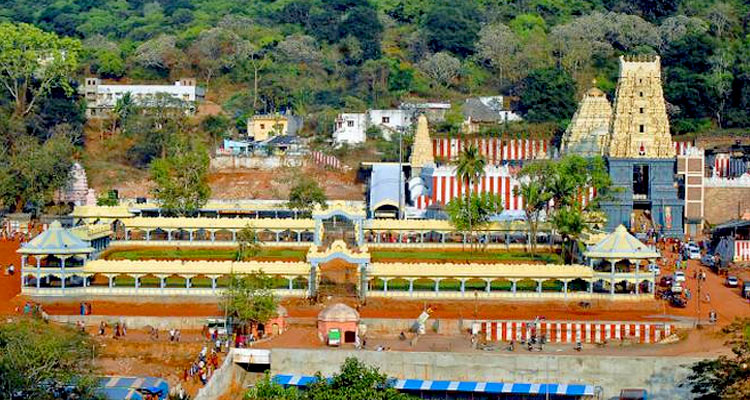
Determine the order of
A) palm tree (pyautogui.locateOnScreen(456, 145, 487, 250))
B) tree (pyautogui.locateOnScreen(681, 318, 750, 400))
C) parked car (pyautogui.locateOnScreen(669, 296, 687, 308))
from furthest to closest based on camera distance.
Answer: palm tree (pyautogui.locateOnScreen(456, 145, 487, 250))
parked car (pyautogui.locateOnScreen(669, 296, 687, 308))
tree (pyautogui.locateOnScreen(681, 318, 750, 400))

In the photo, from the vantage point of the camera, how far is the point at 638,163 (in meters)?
88.0

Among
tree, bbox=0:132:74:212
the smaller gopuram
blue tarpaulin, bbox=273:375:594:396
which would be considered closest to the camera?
blue tarpaulin, bbox=273:375:594:396

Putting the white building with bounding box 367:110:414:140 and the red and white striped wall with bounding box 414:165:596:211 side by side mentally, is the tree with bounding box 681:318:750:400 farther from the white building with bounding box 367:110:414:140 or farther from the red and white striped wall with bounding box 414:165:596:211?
the white building with bounding box 367:110:414:140

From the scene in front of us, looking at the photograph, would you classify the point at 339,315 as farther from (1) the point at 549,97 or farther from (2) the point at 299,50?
(2) the point at 299,50

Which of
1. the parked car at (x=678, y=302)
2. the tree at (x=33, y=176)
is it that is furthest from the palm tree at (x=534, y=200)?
the tree at (x=33, y=176)

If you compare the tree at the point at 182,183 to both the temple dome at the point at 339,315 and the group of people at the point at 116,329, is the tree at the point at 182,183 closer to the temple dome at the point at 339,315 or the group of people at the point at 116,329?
the group of people at the point at 116,329

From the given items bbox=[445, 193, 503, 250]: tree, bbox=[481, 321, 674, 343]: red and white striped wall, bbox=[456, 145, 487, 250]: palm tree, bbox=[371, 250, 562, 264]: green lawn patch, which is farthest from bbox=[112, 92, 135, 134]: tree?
bbox=[481, 321, 674, 343]: red and white striped wall

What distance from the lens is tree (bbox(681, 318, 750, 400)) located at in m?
43.0

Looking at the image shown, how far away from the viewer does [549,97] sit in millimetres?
113500

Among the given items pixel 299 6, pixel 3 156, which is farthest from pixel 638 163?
pixel 299 6

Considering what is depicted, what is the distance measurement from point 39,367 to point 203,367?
10.3 metres

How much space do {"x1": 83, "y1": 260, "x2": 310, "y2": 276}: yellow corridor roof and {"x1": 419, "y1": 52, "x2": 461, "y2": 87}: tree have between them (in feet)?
218

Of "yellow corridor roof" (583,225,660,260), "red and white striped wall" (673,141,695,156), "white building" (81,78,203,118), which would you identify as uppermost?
"white building" (81,78,203,118)

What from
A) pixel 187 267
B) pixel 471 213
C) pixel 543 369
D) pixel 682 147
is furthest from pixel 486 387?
pixel 682 147
